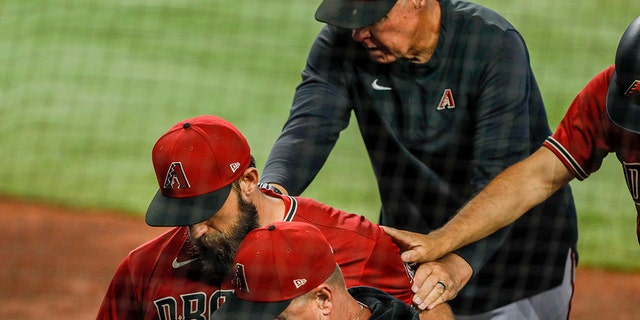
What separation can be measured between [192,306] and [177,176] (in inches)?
16.1

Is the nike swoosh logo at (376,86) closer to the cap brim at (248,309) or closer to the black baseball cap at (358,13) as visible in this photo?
the black baseball cap at (358,13)

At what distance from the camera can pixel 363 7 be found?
358cm

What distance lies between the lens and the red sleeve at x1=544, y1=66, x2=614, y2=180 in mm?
3537

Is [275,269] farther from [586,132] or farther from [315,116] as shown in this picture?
[586,132]

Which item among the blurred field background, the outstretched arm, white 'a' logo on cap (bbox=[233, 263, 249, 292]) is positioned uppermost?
white 'a' logo on cap (bbox=[233, 263, 249, 292])

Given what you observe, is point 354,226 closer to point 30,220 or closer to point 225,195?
point 225,195

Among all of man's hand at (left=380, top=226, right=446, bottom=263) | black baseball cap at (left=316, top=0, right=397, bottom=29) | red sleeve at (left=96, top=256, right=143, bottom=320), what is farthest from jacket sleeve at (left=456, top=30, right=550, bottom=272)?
red sleeve at (left=96, top=256, right=143, bottom=320)

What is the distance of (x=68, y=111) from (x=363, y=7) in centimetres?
605

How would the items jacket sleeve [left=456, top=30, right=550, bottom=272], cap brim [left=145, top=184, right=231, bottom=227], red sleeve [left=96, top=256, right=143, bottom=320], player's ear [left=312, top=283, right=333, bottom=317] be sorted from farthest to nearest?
jacket sleeve [left=456, top=30, right=550, bottom=272]
red sleeve [left=96, top=256, right=143, bottom=320]
cap brim [left=145, top=184, right=231, bottom=227]
player's ear [left=312, top=283, right=333, bottom=317]

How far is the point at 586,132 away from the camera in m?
3.58

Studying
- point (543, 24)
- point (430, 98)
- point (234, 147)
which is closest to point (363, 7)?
point (430, 98)

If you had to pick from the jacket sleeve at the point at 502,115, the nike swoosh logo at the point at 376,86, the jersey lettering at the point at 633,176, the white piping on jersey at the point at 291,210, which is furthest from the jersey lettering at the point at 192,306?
the jersey lettering at the point at 633,176

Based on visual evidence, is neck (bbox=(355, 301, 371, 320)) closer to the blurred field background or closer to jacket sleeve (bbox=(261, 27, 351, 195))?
jacket sleeve (bbox=(261, 27, 351, 195))

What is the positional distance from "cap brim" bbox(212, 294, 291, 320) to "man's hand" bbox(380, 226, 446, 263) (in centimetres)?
69
